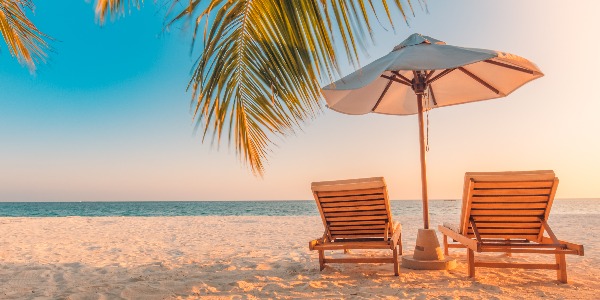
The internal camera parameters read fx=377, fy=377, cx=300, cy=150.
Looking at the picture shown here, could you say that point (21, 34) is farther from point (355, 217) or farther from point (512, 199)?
point (512, 199)

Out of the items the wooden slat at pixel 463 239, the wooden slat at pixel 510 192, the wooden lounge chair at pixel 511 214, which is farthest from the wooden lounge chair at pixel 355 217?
the wooden slat at pixel 510 192

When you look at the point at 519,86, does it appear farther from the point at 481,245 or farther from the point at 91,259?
the point at 91,259

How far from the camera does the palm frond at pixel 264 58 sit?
1118 millimetres

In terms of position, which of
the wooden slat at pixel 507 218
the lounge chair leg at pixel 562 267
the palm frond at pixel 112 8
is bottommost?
the lounge chair leg at pixel 562 267

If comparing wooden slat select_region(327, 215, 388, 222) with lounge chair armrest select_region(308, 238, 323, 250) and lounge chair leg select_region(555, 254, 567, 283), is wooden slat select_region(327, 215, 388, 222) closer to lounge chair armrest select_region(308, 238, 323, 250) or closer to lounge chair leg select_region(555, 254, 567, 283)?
lounge chair armrest select_region(308, 238, 323, 250)

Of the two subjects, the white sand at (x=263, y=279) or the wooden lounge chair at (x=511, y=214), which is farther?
the wooden lounge chair at (x=511, y=214)

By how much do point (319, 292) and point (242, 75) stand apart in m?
1.83

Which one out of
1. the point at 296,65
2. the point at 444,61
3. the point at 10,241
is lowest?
the point at 10,241

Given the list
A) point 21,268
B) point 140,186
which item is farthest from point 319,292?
point 140,186

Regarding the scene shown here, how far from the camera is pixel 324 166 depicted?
11.1 m

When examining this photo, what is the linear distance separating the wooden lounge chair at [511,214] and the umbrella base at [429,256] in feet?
0.84

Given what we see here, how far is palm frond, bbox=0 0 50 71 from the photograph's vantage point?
85.5 inches

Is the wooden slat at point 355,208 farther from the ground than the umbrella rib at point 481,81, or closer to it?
closer to it

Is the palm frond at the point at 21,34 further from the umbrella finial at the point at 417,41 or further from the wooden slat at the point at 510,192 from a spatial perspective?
the wooden slat at the point at 510,192
